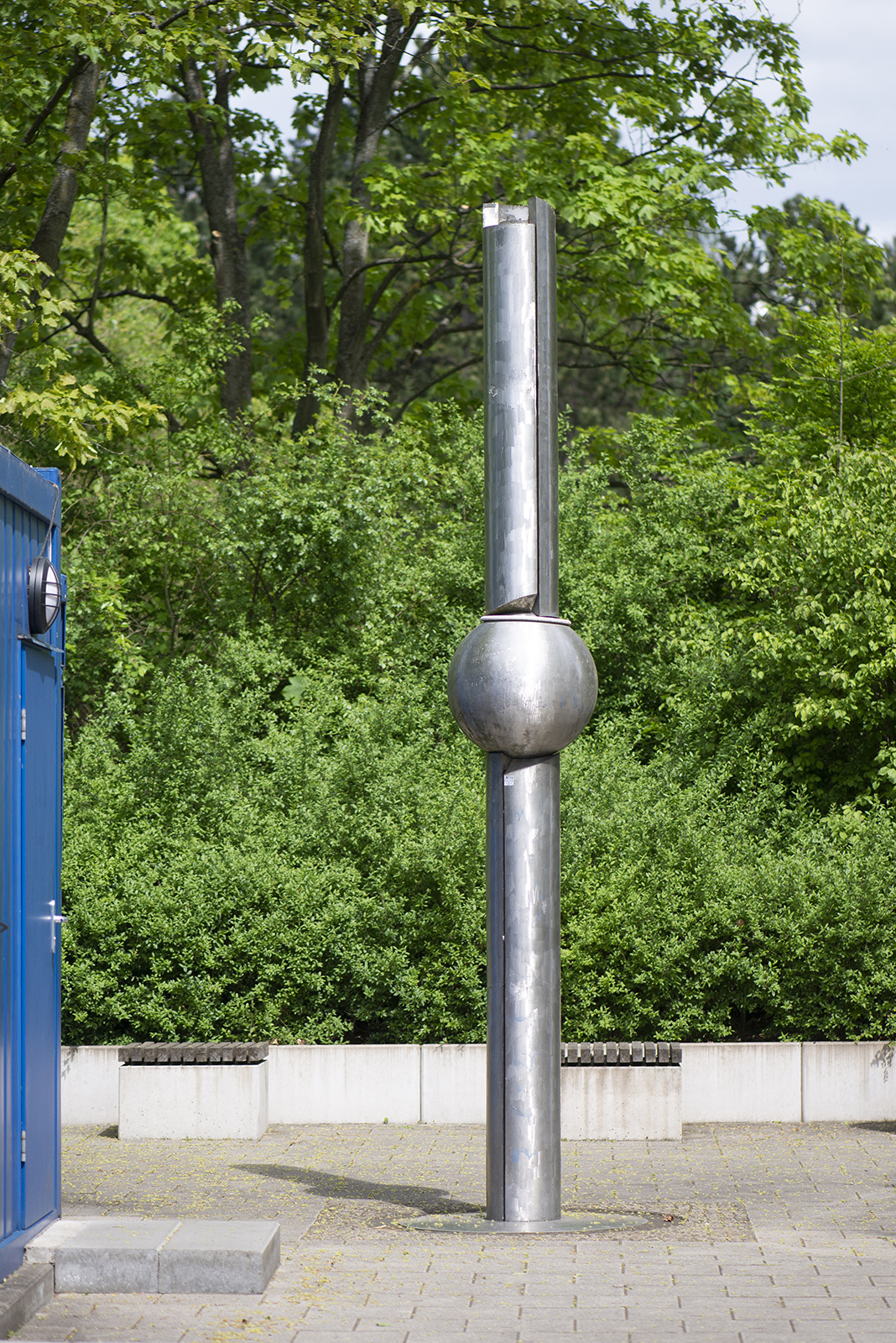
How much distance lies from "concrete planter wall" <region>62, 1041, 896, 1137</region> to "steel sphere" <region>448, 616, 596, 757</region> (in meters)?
3.12

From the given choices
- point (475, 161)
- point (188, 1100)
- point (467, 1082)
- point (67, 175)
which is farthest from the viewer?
point (475, 161)

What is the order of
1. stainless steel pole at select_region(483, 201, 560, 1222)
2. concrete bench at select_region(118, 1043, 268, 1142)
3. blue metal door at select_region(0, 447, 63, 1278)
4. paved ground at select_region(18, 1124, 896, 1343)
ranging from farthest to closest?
concrete bench at select_region(118, 1043, 268, 1142) < stainless steel pole at select_region(483, 201, 560, 1222) < blue metal door at select_region(0, 447, 63, 1278) < paved ground at select_region(18, 1124, 896, 1343)

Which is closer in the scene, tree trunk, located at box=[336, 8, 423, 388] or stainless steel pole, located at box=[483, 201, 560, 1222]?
stainless steel pole, located at box=[483, 201, 560, 1222]

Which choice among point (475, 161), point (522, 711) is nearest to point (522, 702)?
point (522, 711)

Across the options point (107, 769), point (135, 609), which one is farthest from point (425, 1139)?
point (135, 609)

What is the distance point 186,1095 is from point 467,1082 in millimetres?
1695

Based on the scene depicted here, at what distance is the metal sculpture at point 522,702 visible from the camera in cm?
654

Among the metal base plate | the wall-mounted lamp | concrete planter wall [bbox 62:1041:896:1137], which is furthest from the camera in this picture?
concrete planter wall [bbox 62:1041:896:1137]

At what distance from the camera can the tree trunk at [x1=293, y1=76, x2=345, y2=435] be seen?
17.5m

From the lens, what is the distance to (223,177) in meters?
17.4

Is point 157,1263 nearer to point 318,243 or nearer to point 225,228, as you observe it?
point 225,228

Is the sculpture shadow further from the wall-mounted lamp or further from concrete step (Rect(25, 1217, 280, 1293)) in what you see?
the wall-mounted lamp

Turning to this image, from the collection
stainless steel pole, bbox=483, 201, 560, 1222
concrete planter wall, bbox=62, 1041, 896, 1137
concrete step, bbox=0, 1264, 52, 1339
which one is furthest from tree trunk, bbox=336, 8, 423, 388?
concrete step, bbox=0, 1264, 52, 1339

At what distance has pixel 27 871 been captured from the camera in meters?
5.66
